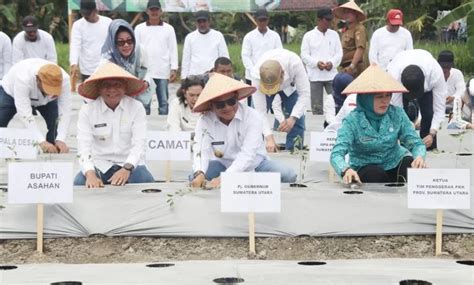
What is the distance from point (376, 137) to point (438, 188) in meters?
0.76

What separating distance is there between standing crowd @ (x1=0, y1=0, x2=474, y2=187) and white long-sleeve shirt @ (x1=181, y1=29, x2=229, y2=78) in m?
0.01

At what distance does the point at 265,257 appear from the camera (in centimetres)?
424

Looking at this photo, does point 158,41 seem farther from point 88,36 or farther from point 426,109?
point 426,109

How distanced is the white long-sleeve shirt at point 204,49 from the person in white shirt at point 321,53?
1.20 m

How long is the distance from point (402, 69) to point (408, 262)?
2508mm

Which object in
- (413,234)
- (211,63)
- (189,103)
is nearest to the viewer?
(413,234)

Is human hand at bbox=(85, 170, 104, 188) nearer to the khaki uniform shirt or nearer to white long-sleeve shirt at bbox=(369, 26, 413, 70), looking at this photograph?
white long-sleeve shirt at bbox=(369, 26, 413, 70)

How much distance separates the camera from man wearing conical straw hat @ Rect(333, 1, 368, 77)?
9.75 m

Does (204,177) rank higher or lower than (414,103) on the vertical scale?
lower

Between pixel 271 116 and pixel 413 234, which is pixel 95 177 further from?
pixel 271 116

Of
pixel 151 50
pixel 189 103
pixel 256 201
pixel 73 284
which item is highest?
pixel 151 50

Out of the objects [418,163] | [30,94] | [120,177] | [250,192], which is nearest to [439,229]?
[418,163]

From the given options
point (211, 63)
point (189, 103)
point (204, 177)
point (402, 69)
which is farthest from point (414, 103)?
point (211, 63)

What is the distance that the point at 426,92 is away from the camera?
6410 mm
